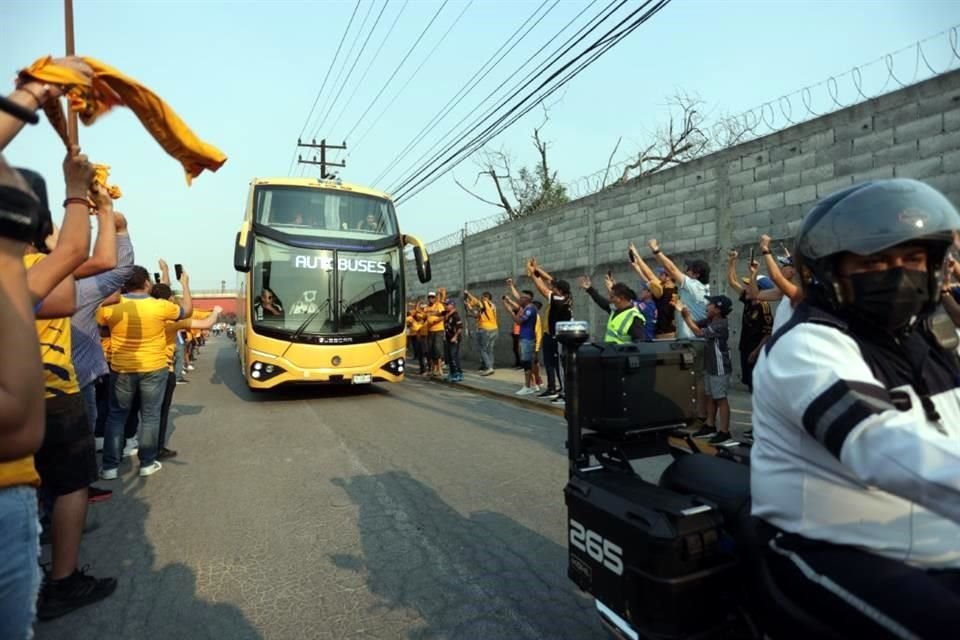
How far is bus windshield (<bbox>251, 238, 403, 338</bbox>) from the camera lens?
9.09m

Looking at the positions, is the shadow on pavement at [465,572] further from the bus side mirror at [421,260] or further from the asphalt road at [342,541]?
the bus side mirror at [421,260]

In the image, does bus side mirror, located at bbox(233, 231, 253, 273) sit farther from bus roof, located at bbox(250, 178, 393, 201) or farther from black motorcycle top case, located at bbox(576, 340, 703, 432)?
black motorcycle top case, located at bbox(576, 340, 703, 432)

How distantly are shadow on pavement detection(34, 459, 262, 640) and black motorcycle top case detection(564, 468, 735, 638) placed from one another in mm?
1726

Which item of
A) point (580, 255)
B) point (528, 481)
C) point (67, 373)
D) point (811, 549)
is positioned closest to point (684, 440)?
point (811, 549)

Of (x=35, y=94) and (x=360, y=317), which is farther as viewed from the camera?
(x=360, y=317)

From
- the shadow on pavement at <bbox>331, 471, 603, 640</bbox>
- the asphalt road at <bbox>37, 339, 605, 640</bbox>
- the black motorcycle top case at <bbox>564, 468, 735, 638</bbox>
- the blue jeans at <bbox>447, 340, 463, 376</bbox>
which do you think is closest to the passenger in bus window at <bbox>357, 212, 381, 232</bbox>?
the blue jeans at <bbox>447, 340, 463, 376</bbox>

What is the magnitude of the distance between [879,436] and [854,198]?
69 cm

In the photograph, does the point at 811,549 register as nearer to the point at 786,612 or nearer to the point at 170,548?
the point at 786,612

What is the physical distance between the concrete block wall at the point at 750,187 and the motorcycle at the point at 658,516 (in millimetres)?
5614

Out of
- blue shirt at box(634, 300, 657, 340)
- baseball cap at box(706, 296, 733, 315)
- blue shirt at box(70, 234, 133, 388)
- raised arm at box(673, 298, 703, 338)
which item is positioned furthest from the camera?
blue shirt at box(634, 300, 657, 340)

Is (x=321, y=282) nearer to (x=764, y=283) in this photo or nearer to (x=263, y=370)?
(x=263, y=370)

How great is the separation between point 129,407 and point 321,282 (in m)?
4.47

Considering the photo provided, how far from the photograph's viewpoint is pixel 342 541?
3.61m

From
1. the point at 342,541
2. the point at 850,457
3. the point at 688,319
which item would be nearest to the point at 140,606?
the point at 342,541
